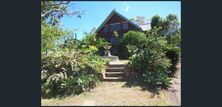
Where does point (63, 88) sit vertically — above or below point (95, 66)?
below

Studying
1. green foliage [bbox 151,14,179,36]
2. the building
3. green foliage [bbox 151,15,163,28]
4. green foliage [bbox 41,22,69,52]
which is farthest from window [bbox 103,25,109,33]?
green foliage [bbox 41,22,69,52]

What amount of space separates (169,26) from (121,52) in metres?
11.5

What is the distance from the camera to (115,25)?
26.7 meters

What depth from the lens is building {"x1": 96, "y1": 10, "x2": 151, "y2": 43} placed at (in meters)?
25.9

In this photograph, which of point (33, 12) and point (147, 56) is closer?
point (33, 12)

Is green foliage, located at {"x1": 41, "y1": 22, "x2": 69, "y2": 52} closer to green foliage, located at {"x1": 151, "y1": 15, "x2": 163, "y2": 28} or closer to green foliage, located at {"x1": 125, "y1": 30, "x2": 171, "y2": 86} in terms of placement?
green foliage, located at {"x1": 125, "y1": 30, "x2": 171, "y2": 86}

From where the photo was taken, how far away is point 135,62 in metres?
8.41

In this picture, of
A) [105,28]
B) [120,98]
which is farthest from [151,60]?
[105,28]

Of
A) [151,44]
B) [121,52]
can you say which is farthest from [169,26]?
[151,44]

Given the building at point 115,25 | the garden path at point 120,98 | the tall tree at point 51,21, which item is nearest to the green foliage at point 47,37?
the tall tree at point 51,21

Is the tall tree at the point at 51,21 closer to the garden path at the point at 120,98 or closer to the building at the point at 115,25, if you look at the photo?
the garden path at the point at 120,98

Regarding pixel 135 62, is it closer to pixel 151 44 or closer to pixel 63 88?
pixel 151 44
